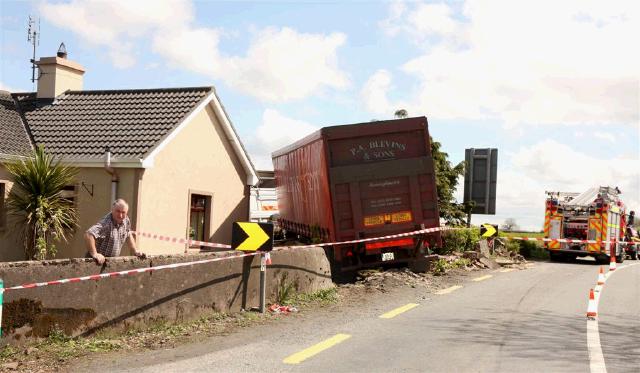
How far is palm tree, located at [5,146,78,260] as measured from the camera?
1387 cm

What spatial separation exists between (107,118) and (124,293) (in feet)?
38.2

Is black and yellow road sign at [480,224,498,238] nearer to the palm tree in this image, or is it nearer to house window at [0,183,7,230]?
the palm tree

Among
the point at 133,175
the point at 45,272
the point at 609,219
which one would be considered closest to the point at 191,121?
the point at 133,175

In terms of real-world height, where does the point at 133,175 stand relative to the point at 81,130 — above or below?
→ below

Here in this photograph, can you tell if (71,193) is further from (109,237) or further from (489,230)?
(489,230)

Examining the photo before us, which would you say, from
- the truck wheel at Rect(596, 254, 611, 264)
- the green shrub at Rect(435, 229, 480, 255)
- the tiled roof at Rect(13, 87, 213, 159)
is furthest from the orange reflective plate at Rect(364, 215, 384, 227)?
the truck wheel at Rect(596, 254, 611, 264)

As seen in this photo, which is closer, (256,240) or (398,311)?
(256,240)

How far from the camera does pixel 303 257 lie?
11.3 metres

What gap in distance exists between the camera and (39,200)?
45.5ft

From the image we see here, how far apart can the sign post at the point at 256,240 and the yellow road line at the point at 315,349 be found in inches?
75.1

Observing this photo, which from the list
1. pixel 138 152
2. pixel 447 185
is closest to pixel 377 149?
pixel 138 152

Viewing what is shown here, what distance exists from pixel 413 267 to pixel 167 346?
876 cm

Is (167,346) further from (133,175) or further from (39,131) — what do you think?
(39,131)

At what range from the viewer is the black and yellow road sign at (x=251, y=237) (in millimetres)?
9453
